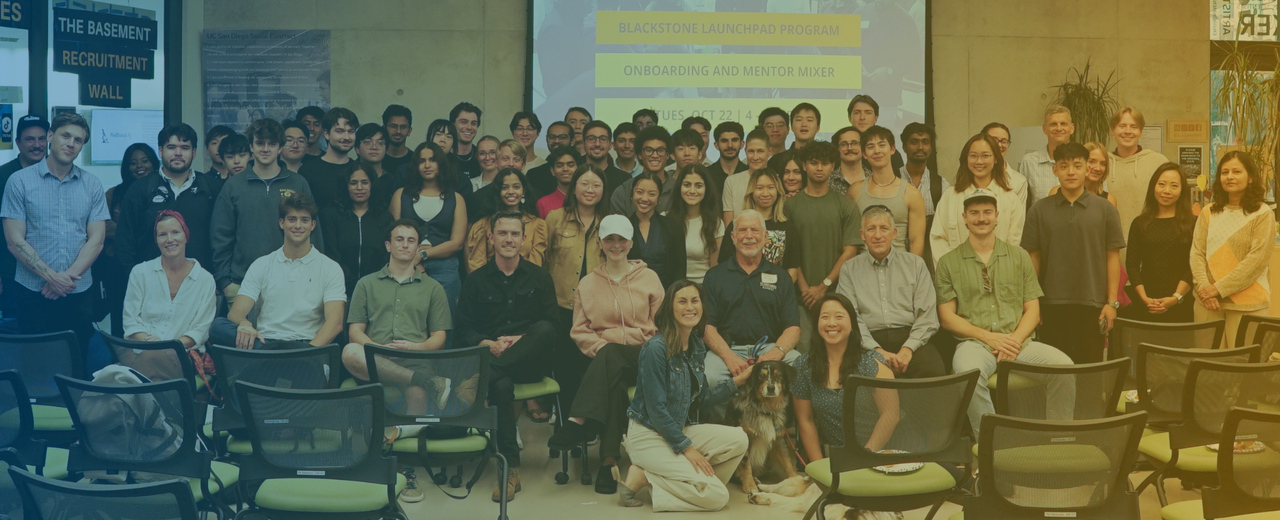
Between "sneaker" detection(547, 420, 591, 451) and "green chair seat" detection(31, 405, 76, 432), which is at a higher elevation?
"green chair seat" detection(31, 405, 76, 432)

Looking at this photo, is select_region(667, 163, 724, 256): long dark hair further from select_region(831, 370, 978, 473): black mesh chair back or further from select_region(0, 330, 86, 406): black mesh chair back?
select_region(0, 330, 86, 406): black mesh chair back

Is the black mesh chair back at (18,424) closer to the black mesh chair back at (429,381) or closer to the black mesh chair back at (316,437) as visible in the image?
the black mesh chair back at (316,437)

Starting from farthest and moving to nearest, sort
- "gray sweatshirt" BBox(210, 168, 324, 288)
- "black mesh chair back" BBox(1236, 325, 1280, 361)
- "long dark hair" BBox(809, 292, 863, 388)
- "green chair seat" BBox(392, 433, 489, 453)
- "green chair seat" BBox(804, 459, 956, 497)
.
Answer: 1. "gray sweatshirt" BBox(210, 168, 324, 288)
2. "long dark hair" BBox(809, 292, 863, 388)
3. "black mesh chair back" BBox(1236, 325, 1280, 361)
4. "green chair seat" BBox(392, 433, 489, 453)
5. "green chair seat" BBox(804, 459, 956, 497)

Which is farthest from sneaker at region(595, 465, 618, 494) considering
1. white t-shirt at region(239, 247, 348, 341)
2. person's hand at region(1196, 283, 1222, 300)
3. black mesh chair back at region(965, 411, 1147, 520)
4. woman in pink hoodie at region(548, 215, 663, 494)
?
person's hand at region(1196, 283, 1222, 300)

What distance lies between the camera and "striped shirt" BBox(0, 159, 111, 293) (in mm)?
4969

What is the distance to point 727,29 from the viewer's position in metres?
7.32

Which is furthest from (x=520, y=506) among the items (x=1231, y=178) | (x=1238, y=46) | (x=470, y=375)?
(x=1238, y=46)

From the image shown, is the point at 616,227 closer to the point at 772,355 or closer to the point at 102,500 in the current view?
the point at 772,355

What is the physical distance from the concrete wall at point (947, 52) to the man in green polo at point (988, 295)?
3313 mm

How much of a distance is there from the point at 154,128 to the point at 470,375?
505cm

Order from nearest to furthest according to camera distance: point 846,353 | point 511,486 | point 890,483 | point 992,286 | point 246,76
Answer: point 890,483
point 846,353
point 511,486
point 992,286
point 246,76

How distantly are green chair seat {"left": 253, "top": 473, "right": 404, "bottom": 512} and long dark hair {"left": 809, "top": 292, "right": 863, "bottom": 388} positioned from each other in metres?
1.89

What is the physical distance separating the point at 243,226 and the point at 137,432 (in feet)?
7.38

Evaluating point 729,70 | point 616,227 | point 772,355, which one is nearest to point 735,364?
point 772,355
